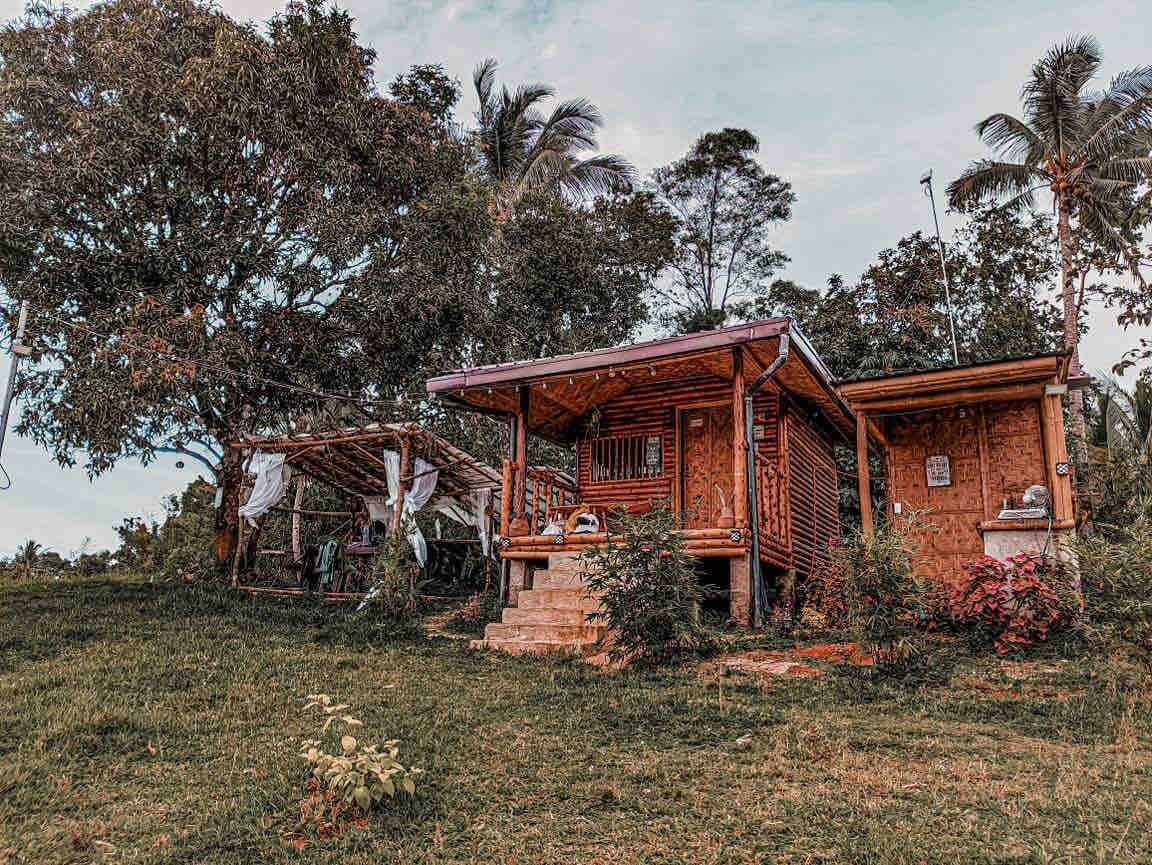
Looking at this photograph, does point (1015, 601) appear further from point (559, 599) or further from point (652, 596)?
point (559, 599)

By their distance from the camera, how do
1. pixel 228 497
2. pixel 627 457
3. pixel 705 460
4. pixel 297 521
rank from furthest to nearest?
pixel 297 521, pixel 228 497, pixel 627 457, pixel 705 460

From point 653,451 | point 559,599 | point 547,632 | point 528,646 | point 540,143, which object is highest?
point 540,143

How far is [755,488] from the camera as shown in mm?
10250

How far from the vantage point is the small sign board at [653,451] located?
12.8 m

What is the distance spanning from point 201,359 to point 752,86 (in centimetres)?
966

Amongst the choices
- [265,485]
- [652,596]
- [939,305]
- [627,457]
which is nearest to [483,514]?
[627,457]

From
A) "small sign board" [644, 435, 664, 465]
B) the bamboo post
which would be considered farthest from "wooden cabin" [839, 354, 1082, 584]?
the bamboo post

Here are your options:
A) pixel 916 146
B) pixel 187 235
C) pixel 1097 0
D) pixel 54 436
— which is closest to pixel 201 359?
pixel 187 235

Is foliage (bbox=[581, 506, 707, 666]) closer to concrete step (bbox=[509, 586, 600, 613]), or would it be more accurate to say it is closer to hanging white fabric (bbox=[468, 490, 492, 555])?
concrete step (bbox=[509, 586, 600, 613])

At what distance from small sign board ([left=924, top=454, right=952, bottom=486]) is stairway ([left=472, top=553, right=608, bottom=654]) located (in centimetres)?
511

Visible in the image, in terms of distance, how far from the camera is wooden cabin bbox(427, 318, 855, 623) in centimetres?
998

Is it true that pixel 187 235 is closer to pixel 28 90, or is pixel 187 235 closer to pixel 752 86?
pixel 28 90

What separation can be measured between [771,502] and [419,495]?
5.92 m

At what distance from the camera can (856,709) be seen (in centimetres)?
598
